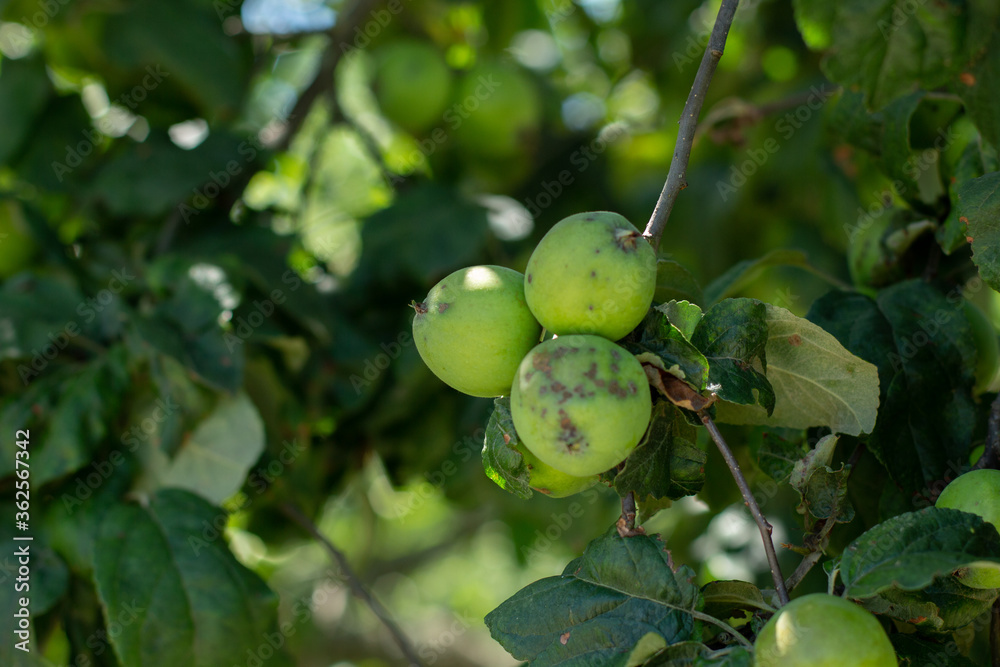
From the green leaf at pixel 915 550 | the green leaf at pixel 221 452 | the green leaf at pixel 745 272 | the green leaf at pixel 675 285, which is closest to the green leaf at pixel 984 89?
the green leaf at pixel 745 272

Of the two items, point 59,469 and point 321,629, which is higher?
point 59,469

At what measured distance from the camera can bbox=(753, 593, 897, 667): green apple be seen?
91 cm

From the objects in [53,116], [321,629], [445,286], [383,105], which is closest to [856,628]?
[445,286]

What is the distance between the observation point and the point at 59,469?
187 centimetres

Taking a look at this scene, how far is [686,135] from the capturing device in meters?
1.07

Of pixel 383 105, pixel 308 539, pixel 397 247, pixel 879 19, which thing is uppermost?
pixel 879 19

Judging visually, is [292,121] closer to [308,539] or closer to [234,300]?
[234,300]

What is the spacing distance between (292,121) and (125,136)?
1.83 ft

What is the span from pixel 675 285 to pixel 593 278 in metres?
0.37

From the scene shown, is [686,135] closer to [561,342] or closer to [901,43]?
[561,342]

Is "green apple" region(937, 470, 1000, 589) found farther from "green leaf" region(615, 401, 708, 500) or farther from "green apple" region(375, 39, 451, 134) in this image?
"green apple" region(375, 39, 451, 134)

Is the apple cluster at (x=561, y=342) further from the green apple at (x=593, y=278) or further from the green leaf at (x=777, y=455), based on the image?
the green leaf at (x=777, y=455)

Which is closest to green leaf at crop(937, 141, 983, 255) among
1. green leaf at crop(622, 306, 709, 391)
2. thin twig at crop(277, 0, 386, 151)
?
green leaf at crop(622, 306, 709, 391)

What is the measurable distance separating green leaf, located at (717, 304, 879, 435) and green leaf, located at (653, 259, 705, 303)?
16 cm
